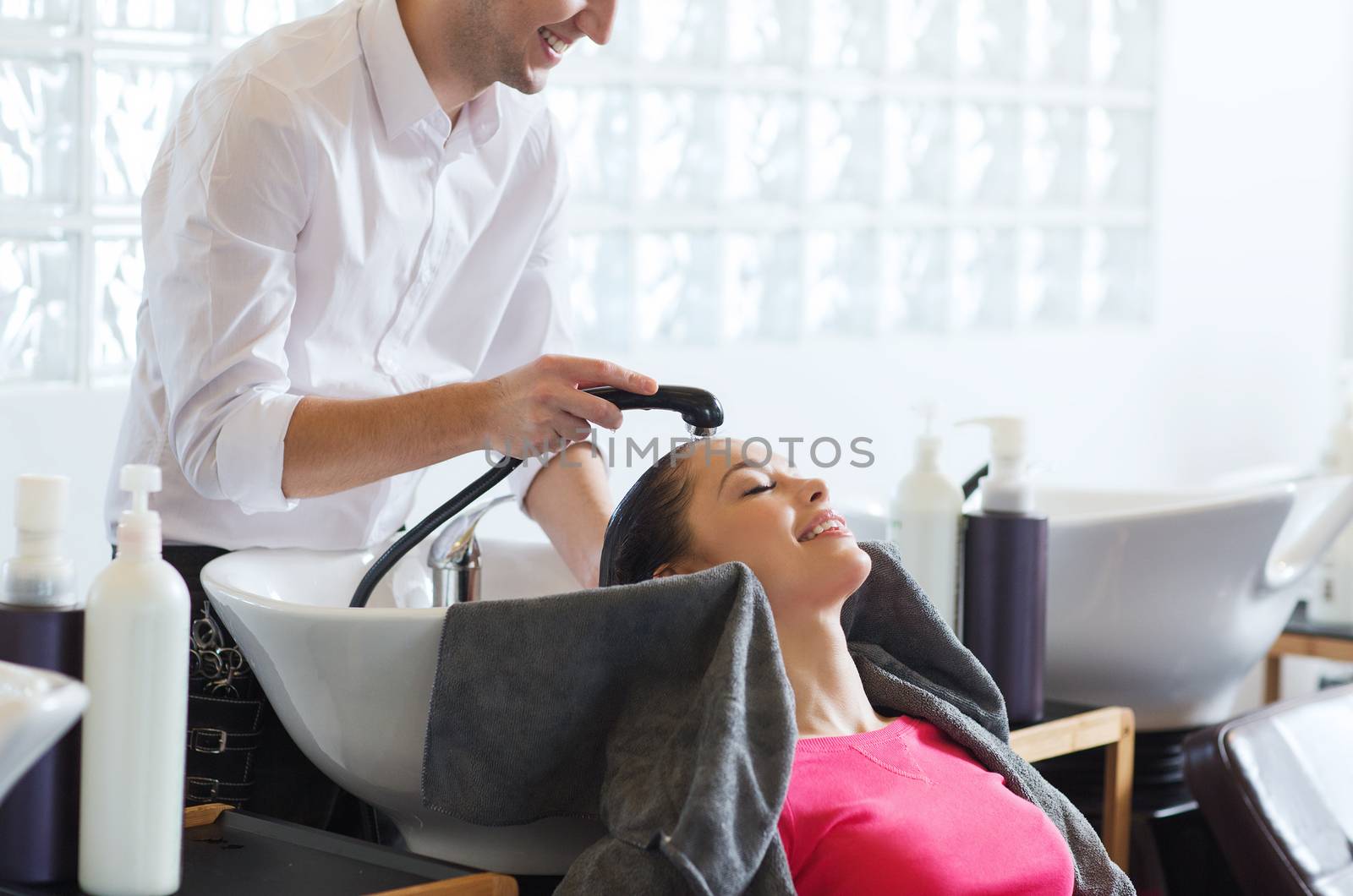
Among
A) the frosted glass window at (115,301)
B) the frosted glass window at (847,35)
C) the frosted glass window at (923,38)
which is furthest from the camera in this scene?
the frosted glass window at (923,38)

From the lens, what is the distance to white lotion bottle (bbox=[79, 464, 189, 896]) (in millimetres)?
961

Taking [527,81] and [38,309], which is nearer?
[527,81]

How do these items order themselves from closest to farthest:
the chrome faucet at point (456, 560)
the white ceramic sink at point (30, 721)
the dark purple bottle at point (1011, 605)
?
the white ceramic sink at point (30, 721) < the chrome faucet at point (456, 560) < the dark purple bottle at point (1011, 605)

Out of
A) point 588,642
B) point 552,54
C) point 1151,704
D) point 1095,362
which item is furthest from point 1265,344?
point 588,642

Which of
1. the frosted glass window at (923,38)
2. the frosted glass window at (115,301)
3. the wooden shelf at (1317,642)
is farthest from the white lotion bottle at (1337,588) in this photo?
the frosted glass window at (115,301)

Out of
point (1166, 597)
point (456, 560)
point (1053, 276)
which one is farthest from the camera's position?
point (1053, 276)

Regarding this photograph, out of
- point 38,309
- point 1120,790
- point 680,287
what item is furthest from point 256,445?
point 680,287

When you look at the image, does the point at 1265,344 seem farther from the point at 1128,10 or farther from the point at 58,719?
the point at 58,719

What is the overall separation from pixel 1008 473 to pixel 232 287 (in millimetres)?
762

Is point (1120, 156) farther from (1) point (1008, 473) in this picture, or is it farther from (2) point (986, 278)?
(1) point (1008, 473)

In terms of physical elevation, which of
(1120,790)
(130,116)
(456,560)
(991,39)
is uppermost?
(991,39)

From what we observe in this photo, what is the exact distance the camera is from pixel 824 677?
1.27 meters

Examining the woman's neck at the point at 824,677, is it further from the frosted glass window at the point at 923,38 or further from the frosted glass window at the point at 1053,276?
the frosted glass window at the point at 1053,276

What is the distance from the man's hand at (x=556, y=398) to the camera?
122 cm
